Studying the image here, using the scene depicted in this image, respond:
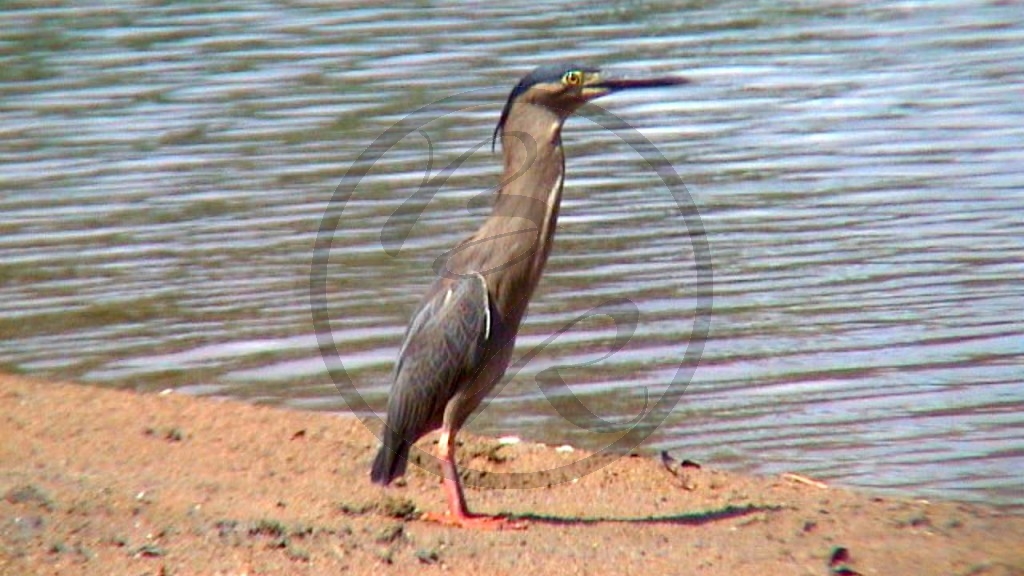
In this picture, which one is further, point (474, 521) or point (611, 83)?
point (611, 83)

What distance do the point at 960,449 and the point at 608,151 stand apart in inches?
227

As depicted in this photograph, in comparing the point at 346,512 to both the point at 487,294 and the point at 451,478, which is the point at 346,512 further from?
the point at 487,294

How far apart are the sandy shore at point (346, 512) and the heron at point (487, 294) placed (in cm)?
29

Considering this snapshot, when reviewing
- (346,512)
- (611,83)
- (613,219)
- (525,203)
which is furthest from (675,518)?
(613,219)

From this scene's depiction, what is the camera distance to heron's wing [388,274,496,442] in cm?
657

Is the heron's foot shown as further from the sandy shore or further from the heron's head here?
the heron's head

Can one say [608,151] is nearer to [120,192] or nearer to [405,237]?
[405,237]

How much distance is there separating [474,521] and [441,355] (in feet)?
2.26

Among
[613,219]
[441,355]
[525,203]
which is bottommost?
[613,219]

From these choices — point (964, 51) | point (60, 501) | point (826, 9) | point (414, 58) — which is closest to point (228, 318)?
point (60, 501)

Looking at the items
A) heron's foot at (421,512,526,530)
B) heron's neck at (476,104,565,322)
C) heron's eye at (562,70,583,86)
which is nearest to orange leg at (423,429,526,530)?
heron's foot at (421,512,526,530)

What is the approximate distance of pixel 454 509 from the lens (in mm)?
6383

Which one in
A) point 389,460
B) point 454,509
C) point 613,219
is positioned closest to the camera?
point 454,509

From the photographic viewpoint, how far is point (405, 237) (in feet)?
35.3
